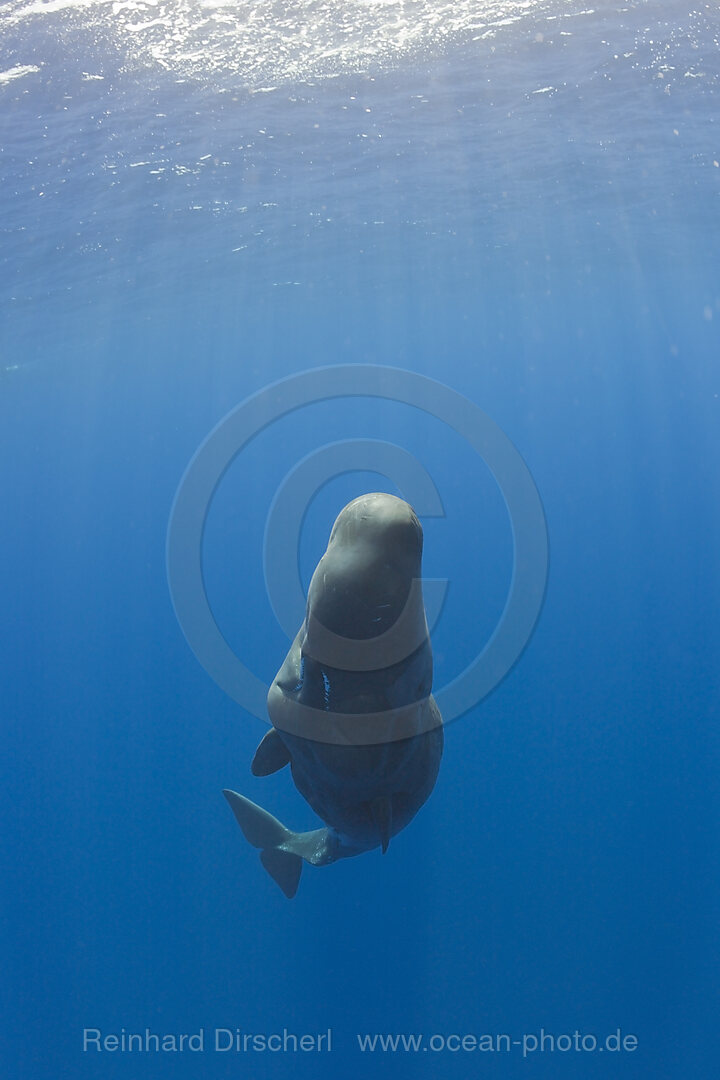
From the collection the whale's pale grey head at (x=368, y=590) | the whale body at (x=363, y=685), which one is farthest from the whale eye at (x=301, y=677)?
the whale's pale grey head at (x=368, y=590)

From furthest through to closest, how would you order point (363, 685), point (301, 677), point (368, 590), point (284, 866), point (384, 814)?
point (284, 866) < point (384, 814) < point (301, 677) < point (363, 685) < point (368, 590)

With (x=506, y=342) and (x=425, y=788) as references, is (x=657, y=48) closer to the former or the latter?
(x=425, y=788)

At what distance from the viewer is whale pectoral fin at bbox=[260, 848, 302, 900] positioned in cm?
861

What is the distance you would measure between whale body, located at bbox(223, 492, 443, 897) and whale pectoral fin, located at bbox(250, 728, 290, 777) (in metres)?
0.01

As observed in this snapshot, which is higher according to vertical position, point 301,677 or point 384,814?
point 301,677

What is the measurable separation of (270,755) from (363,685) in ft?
6.67

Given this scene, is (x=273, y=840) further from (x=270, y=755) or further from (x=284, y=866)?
(x=270, y=755)

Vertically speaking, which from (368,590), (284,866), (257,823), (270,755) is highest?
(368,590)

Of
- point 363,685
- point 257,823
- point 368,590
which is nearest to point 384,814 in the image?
point 363,685

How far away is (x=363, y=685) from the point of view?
4809 millimetres

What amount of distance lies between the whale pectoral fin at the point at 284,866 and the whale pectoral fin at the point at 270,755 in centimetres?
267

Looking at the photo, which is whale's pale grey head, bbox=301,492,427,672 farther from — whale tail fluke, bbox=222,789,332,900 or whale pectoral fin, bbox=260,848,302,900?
whale pectoral fin, bbox=260,848,302,900

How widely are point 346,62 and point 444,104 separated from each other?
3123mm

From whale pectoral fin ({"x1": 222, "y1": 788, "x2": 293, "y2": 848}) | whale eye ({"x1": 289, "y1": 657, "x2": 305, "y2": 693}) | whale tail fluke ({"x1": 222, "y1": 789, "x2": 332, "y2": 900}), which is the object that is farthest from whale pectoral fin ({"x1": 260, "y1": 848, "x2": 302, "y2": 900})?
whale eye ({"x1": 289, "y1": 657, "x2": 305, "y2": 693})
